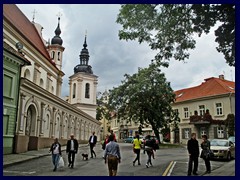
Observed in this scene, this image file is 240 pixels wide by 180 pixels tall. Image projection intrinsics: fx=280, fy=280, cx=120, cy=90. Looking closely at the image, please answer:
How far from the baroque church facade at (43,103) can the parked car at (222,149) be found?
6608mm

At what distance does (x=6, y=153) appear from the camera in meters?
12.5

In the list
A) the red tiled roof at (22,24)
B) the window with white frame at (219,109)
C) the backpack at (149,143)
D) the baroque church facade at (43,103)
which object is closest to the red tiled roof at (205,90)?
the window with white frame at (219,109)

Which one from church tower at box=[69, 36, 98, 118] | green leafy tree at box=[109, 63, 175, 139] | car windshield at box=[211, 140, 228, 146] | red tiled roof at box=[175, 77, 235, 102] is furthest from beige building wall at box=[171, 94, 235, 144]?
church tower at box=[69, 36, 98, 118]

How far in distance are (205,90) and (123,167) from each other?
777 cm

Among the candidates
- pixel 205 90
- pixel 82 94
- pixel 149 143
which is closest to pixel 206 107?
pixel 205 90

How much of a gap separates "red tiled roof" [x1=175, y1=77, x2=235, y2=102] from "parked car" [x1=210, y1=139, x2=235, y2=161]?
2492mm

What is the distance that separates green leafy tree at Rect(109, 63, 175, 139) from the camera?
10352mm

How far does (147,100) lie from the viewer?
10531 millimetres

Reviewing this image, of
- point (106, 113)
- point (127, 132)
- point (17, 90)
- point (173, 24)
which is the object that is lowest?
point (127, 132)

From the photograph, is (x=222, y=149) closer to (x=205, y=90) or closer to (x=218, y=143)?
(x=218, y=143)

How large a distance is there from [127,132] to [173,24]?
6256mm

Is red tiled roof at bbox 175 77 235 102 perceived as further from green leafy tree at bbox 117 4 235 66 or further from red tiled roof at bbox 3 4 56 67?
red tiled roof at bbox 3 4 56 67
